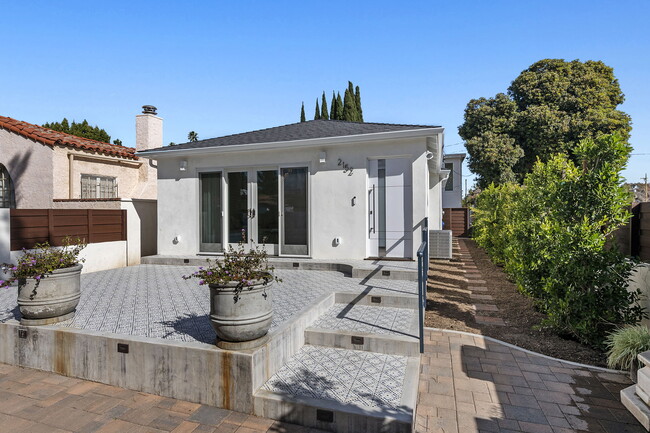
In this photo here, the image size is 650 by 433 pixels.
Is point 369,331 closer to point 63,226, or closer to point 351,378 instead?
point 351,378

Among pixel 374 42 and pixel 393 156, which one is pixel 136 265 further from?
pixel 374 42

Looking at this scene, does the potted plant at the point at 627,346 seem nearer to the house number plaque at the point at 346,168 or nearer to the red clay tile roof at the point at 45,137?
the house number plaque at the point at 346,168

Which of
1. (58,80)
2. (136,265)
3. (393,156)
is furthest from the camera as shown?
(58,80)

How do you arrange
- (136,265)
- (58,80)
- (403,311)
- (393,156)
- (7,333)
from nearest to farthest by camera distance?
1. (7,333)
2. (403,311)
3. (393,156)
4. (136,265)
5. (58,80)

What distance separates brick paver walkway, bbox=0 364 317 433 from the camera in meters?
2.81

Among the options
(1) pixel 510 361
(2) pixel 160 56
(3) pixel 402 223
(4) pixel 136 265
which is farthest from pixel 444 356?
(2) pixel 160 56

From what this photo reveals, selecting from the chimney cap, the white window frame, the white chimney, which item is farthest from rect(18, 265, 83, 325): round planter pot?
the chimney cap

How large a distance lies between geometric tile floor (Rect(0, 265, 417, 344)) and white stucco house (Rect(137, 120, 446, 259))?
112 centimetres

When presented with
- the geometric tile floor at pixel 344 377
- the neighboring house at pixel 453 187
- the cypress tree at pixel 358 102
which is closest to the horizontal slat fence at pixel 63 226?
the geometric tile floor at pixel 344 377

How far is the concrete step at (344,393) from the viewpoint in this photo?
2.65 meters

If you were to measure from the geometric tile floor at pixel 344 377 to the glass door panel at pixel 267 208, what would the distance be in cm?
498

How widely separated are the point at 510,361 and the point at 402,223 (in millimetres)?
4142

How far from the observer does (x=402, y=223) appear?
8008 millimetres

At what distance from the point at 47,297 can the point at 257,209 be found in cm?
521
